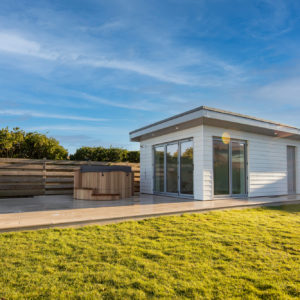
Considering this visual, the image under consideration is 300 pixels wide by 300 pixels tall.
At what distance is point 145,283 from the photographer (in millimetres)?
2289

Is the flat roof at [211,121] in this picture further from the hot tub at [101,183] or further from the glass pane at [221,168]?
the hot tub at [101,183]

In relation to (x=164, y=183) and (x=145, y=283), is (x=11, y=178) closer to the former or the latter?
(x=164, y=183)

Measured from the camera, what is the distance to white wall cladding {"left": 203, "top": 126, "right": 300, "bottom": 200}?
7305 millimetres

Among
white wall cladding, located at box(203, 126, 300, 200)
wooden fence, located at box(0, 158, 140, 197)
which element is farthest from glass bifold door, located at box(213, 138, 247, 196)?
wooden fence, located at box(0, 158, 140, 197)

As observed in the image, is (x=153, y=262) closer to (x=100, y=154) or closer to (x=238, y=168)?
(x=238, y=168)

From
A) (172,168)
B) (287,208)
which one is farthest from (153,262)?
(172,168)

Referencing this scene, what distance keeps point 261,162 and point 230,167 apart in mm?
1609

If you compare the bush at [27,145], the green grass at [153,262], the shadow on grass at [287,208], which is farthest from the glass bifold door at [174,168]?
the bush at [27,145]

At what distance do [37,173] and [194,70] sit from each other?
7.02m

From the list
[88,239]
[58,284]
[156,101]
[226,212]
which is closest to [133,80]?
[156,101]

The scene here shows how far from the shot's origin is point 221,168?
7586mm

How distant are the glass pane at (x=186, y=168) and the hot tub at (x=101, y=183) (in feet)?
6.02

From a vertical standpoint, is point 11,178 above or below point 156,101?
below

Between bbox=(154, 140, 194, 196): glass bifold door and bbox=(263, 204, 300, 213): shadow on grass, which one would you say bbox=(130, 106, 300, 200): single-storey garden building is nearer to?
bbox=(154, 140, 194, 196): glass bifold door
